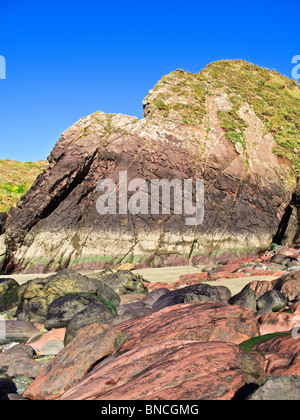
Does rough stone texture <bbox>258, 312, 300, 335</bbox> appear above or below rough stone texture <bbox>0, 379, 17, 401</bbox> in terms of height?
above

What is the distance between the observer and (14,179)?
33094mm

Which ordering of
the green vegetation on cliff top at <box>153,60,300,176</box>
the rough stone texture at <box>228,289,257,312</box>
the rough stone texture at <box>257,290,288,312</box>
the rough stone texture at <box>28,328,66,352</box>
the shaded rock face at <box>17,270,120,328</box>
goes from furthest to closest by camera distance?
1. the green vegetation on cliff top at <box>153,60,300,176</box>
2. the shaded rock face at <box>17,270,120,328</box>
3. the rough stone texture at <box>228,289,257,312</box>
4. the rough stone texture at <box>28,328,66,352</box>
5. the rough stone texture at <box>257,290,288,312</box>

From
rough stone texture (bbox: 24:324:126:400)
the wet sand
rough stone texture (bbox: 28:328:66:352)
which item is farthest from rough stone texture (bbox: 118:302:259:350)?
the wet sand

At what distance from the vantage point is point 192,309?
5.82m

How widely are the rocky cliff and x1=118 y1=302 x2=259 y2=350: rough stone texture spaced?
10378 mm

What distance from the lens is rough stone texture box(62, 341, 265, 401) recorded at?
344 centimetres

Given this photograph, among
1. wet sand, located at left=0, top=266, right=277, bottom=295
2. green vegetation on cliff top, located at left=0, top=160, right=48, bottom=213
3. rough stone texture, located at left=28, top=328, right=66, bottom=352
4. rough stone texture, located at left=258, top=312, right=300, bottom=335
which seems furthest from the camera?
green vegetation on cliff top, located at left=0, top=160, right=48, bottom=213

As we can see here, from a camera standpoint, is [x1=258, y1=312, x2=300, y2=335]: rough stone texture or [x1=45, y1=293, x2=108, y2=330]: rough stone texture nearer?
[x1=258, y1=312, x2=300, y2=335]: rough stone texture

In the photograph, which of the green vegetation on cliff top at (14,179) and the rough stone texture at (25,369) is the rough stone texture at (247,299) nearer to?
the rough stone texture at (25,369)

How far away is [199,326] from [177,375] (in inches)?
62.8

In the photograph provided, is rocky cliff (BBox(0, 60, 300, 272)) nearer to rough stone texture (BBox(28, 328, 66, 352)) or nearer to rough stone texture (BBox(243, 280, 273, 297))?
rough stone texture (BBox(243, 280, 273, 297))

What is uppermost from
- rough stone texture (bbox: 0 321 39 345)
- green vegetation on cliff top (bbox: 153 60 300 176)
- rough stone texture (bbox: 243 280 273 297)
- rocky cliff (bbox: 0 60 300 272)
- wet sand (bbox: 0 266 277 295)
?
green vegetation on cliff top (bbox: 153 60 300 176)

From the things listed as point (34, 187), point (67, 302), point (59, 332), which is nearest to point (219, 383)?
point (59, 332)

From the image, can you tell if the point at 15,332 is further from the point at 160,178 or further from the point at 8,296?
the point at 160,178
